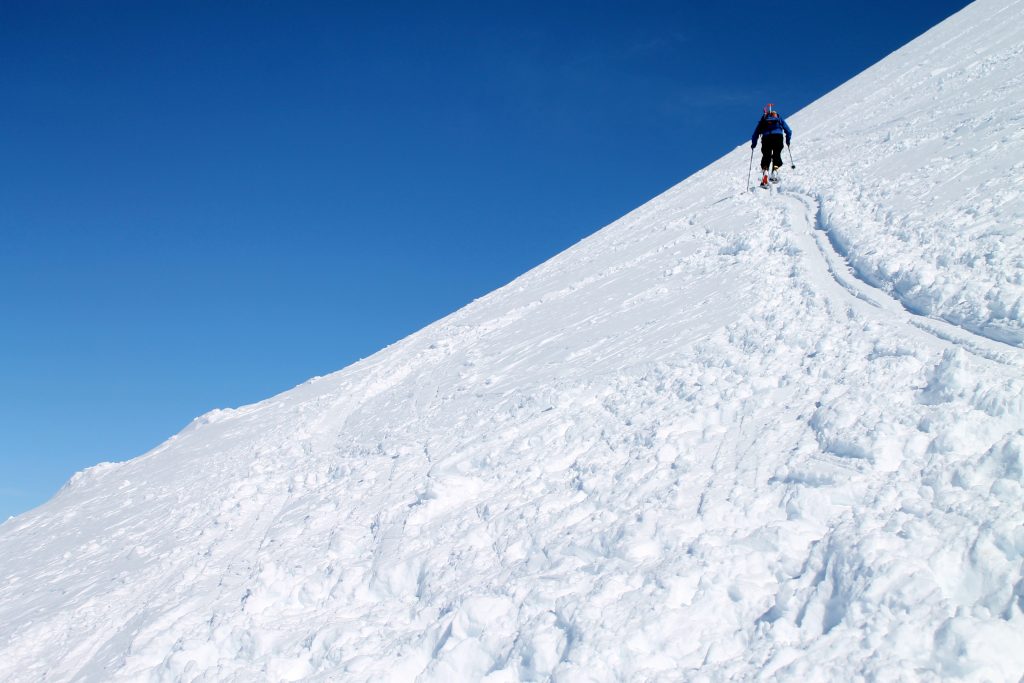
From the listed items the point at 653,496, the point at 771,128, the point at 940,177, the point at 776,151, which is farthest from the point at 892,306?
the point at 771,128

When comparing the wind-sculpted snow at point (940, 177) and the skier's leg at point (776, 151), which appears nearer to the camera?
the wind-sculpted snow at point (940, 177)

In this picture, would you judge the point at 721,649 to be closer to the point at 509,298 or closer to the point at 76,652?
the point at 76,652

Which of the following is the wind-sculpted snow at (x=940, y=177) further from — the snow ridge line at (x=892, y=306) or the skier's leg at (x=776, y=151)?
the skier's leg at (x=776, y=151)

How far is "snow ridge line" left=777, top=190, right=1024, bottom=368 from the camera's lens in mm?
6777

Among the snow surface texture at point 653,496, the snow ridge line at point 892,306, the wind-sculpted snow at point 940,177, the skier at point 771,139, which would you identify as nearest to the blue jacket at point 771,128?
the skier at point 771,139

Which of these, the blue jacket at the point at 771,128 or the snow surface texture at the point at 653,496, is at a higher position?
the blue jacket at the point at 771,128

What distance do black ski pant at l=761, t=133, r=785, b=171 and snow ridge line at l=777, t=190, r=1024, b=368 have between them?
3.38 metres

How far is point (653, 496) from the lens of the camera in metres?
6.67

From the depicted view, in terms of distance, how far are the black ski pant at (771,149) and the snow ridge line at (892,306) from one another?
11.1ft

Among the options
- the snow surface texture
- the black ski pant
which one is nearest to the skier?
the black ski pant

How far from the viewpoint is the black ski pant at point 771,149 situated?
16.9 metres

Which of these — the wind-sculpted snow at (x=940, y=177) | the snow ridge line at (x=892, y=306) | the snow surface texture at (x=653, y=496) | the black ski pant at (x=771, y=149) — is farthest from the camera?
the black ski pant at (x=771, y=149)

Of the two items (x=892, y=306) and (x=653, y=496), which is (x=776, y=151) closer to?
(x=892, y=306)

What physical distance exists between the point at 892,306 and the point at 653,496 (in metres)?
3.84
